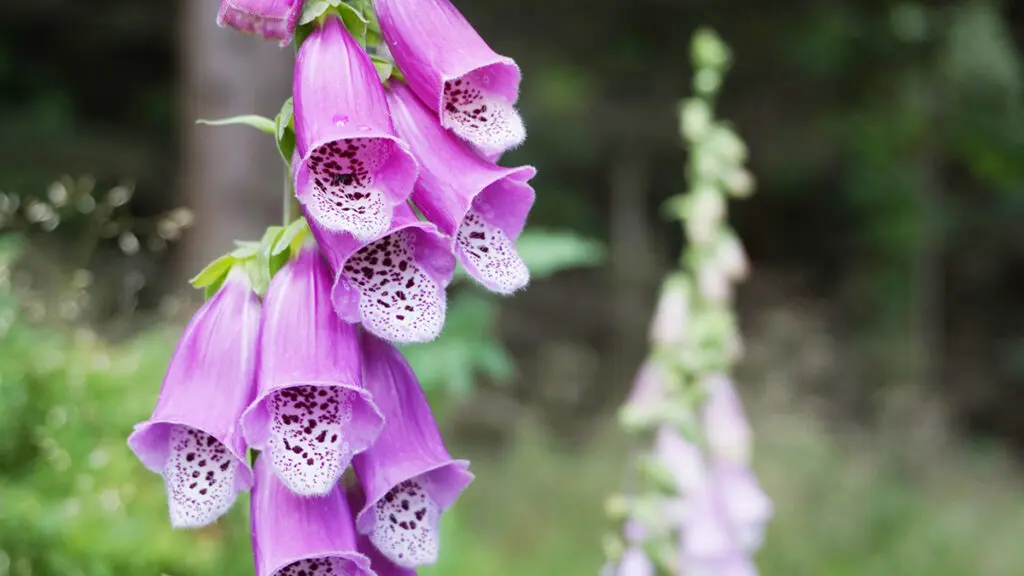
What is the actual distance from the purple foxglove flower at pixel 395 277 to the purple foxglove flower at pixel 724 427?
1.30 m

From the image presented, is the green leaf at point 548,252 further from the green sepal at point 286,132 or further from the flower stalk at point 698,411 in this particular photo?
the green sepal at point 286,132

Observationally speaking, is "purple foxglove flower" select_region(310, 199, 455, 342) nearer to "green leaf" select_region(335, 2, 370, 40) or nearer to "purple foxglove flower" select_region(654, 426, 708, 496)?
"green leaf" select_region(335, 2, 370, 40)

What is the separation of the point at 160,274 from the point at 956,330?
9042 millimetres

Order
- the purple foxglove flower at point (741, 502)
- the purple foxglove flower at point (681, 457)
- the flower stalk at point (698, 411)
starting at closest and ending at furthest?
the flower stalk at point (698, 411), the purple foxglove flower at point (681, 457), the purple foxglove flower at point (741, 502)

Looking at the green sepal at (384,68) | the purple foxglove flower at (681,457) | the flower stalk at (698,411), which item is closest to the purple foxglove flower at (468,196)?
the green sepal at (384,68)

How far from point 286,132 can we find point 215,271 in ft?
0.47

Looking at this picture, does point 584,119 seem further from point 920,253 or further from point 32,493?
point 32,493

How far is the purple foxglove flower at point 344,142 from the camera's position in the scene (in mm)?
763

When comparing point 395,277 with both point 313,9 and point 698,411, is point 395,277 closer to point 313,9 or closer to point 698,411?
point 313,9

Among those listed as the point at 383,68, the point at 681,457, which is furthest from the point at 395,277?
the point at 681,457

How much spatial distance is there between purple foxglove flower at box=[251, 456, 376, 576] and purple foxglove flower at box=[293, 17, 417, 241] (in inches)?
8.3

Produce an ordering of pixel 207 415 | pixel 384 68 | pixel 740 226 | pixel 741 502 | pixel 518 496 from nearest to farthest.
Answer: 1. pixel 207 415
2. pixel 384 68
3. pixel 741 502
4. pixel 518 496
5. pixel 740 226

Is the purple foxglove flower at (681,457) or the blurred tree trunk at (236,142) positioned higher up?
the purple foxglove flower at (681,457)

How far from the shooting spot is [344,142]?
0.80 meters
